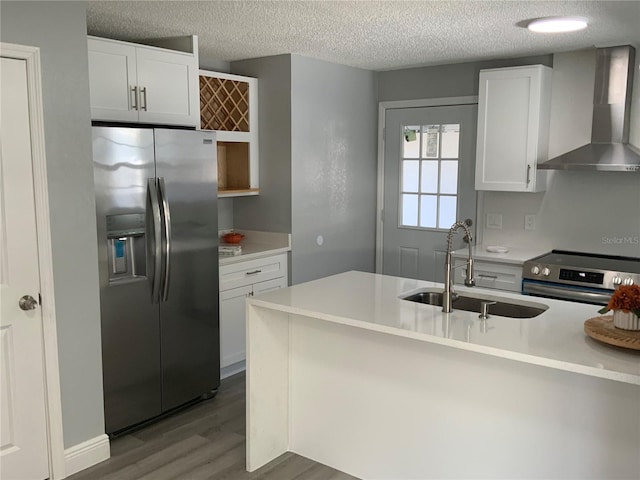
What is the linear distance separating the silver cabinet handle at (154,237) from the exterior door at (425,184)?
2565 millimetres

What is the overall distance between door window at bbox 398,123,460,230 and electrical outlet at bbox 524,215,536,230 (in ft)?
1.98

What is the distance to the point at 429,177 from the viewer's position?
526 cm

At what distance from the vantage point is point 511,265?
425cm

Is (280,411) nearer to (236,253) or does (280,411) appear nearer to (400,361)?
(400,361)

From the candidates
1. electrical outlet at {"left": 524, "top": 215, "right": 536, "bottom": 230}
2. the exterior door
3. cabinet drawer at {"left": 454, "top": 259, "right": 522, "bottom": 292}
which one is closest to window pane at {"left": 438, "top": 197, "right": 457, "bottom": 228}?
the exterior door

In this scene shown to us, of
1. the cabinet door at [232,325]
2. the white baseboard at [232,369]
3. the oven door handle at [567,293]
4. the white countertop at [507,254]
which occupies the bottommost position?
the white baseboard at [232,369]

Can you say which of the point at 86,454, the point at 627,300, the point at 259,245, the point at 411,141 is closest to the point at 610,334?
the point at 627,300

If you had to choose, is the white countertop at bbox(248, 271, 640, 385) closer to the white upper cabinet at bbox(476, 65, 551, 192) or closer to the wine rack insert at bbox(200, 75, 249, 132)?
the white upper cabinet at bbox(476, 65, 551, 192)

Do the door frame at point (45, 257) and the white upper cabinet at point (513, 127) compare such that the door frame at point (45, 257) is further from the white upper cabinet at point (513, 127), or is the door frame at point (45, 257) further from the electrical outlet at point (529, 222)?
the electrical outlet at point (529, 222)

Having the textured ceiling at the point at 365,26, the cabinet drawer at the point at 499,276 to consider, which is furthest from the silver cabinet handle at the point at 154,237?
the cabinet drawer at the point at 499,276

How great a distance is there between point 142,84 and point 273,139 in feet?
4.15

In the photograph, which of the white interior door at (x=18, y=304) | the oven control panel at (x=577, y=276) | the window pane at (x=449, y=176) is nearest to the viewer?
the white interior door at (x=18, y=304)

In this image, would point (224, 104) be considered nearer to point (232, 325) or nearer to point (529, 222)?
point (232, 325)

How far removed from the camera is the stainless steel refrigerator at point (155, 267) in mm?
3260
